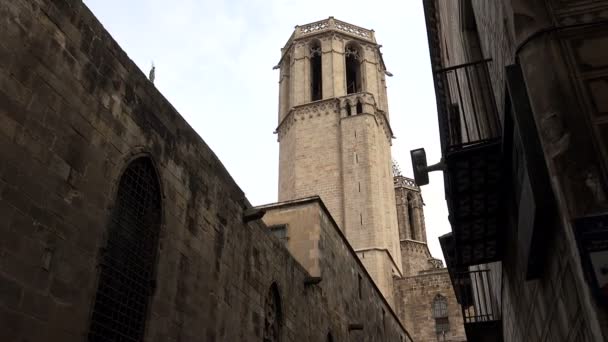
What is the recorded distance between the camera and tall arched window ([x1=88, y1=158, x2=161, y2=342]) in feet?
22.7

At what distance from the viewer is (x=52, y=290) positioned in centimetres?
597

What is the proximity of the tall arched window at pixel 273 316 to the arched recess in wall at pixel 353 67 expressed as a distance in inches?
1106

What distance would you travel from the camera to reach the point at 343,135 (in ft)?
114

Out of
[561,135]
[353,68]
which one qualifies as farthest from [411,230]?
[561,135]

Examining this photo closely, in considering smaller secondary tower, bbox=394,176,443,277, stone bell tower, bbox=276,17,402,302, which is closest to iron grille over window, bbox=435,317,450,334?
stone bell tower, bbox=276,17,402,302

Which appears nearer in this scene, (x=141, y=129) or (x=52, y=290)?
(x=52, y=290)

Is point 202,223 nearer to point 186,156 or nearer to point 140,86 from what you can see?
point 186,156

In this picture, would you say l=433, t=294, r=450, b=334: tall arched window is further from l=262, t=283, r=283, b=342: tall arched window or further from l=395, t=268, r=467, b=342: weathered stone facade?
l=262, t=283, r=283, b=342: tall arched window

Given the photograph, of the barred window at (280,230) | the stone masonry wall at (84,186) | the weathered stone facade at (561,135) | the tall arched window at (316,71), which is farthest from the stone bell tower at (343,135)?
the weathered stone facade at (561,135)

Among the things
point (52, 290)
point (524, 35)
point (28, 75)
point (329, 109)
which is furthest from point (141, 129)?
point (329, 109)

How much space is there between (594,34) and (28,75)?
550 centimetres

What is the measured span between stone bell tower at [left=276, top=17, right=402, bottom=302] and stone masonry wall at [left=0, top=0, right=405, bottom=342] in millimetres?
21854

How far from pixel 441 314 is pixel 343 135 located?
40.8 feet

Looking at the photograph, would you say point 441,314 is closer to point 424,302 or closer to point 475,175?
point 424,302
